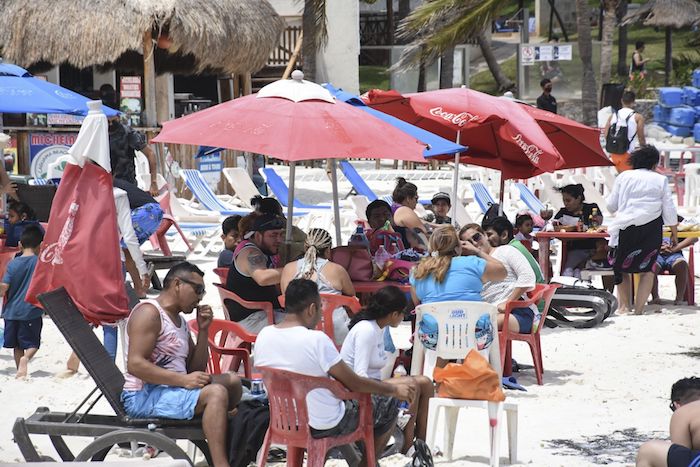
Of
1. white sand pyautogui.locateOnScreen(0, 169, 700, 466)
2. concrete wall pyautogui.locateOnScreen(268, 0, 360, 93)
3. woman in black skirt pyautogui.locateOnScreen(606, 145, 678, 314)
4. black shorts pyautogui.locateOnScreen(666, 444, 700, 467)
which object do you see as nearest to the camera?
black shorts pyautogui.locateOnScreen(666, 444, 700, 467)

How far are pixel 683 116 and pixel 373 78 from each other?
38.9ft

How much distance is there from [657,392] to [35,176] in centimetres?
959

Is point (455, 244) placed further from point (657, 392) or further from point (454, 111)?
point (454, 111)

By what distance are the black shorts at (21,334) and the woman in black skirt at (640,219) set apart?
16.5 feet

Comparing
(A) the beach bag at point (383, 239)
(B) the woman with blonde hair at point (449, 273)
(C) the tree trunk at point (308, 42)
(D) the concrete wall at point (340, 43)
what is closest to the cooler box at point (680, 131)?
(D) the concrete wall at point (340, 43)

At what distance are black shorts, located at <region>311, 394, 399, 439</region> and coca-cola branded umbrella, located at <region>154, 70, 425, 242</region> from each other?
178 centimetres

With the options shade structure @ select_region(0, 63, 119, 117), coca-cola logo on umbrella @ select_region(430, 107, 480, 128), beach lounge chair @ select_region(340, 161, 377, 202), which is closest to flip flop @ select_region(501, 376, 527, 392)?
coca-cola logo on umbrella @ select_region(430, 107, 480, 128)

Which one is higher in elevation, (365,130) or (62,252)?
(365,130)

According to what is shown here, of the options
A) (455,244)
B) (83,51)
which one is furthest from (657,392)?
(83,51)

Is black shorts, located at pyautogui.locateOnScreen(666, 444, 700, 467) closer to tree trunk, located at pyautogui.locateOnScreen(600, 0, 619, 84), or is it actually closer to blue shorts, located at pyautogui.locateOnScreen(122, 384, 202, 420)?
blue shorts, located at pyautogui.locateOnScreen(122, 384, 202, 420)

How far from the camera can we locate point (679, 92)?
27406 mm

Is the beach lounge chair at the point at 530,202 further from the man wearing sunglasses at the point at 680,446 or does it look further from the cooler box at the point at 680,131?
the cooler box at the point at 680,131

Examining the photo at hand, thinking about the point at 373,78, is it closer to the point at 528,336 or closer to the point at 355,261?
the point at 355,261

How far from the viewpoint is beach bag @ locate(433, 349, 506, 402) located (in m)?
5.96
